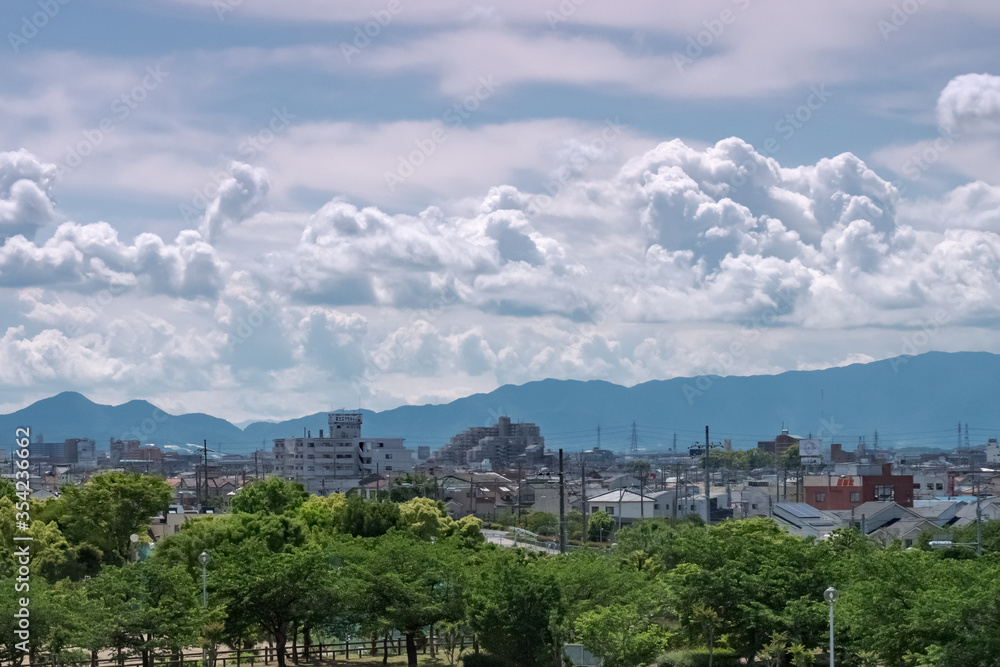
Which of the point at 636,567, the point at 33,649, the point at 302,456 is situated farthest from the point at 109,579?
the point at 302,456

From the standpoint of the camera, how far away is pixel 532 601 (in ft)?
109

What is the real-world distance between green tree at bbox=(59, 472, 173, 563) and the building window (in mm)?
72594

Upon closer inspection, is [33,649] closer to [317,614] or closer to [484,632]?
[317,614]

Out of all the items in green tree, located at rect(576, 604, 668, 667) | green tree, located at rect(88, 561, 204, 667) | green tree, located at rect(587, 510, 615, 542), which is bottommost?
green tree, located at rect(587, 510, 615, 542)

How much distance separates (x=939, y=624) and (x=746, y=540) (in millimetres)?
10366

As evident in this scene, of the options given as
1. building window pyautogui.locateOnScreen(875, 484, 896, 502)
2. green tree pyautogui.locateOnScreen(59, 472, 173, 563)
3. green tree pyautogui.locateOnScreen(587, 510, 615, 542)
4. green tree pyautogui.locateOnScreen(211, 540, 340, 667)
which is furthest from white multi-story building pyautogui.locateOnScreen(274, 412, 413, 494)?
green tree pyautogui.locateOnScreen(211, 540, 340, 667)

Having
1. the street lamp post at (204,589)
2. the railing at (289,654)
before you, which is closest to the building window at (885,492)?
the railing at (289,654)

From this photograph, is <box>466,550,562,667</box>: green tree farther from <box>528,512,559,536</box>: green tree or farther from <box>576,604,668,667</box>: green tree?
<box>528,512,559,536</box>: green tree

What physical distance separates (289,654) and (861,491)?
2925 inches

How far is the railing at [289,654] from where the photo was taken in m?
32.6

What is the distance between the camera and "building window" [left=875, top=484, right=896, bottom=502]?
102625 mm

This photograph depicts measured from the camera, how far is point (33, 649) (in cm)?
2900

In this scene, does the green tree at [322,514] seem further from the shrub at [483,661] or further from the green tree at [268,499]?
the shrub at [483,661]

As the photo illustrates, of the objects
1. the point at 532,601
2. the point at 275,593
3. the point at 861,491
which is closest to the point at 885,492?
the point at 861,491
